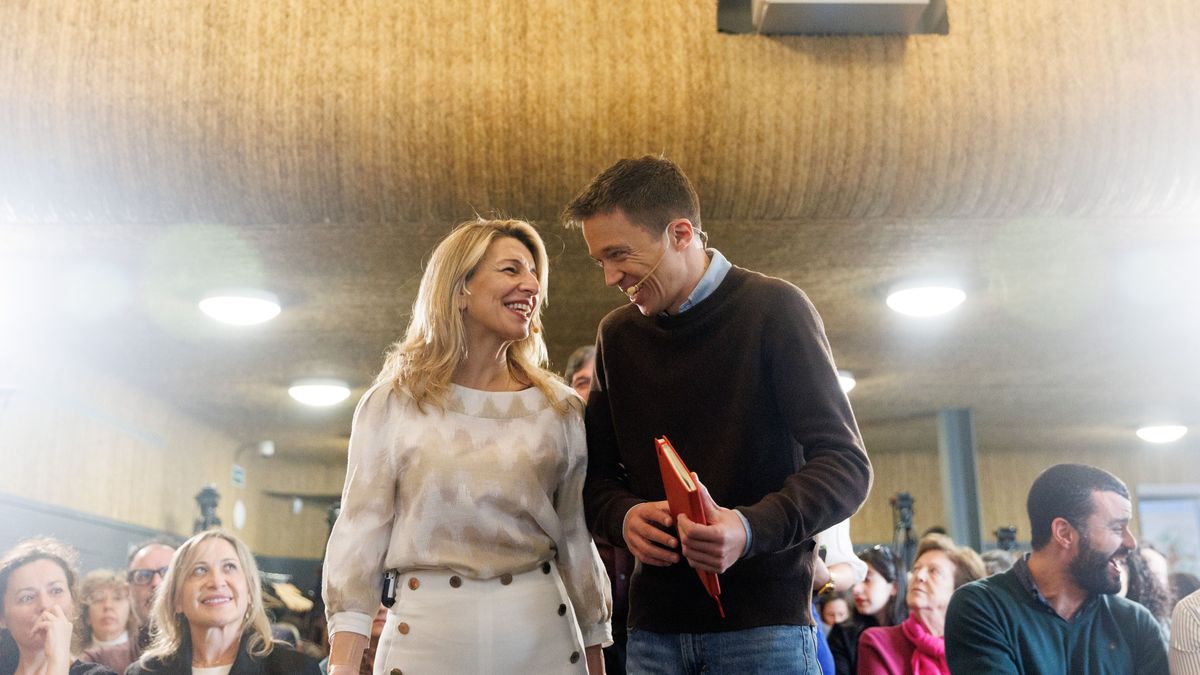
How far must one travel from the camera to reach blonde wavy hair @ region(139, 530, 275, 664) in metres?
2.83

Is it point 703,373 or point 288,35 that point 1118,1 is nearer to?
point 703,373

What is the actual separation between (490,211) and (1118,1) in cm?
143

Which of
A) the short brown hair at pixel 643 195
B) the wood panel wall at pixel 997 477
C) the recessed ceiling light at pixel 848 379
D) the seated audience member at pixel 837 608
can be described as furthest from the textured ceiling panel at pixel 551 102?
the wood panel wall at pixel 997 477

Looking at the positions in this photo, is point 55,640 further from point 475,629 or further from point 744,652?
point 744,652

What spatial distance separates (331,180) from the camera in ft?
7.63

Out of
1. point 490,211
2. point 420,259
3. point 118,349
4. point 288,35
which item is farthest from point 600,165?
point 118,349

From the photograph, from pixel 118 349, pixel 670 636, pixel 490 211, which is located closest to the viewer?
pixel 670 636

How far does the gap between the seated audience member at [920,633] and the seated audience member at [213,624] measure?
5.36ft

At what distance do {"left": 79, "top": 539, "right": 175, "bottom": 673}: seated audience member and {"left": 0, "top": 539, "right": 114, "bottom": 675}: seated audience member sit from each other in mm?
84

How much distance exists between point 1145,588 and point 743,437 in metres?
2.75

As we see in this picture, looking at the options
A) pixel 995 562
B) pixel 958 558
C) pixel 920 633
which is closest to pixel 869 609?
pixel 958 558

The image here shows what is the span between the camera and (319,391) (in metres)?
6.43

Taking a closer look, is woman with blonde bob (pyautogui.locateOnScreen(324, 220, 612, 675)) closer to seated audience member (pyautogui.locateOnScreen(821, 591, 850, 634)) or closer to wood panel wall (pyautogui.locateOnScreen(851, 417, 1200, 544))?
seated audience member (pyautogui.locateOnScreen(821, 591, 850, 634))

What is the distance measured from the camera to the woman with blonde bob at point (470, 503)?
1547mm
